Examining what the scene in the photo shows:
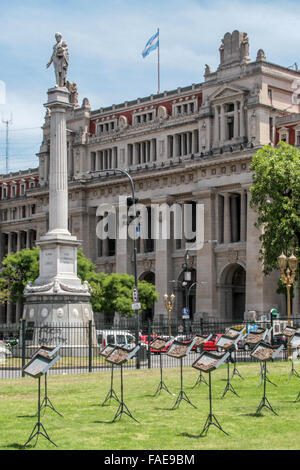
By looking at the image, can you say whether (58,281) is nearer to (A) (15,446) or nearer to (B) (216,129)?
(A) (15,446)

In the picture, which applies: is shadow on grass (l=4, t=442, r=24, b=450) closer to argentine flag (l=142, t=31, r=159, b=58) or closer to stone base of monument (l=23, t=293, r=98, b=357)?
stone base of monument (l=23, t=293, r=98, b=357)

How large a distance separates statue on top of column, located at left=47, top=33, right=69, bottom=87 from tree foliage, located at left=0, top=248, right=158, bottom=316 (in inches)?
1419

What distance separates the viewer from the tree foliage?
8062 cm

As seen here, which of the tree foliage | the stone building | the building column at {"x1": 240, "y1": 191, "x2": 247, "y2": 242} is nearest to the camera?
the tree foliage

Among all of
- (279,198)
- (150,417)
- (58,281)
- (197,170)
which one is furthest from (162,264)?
(150,417)

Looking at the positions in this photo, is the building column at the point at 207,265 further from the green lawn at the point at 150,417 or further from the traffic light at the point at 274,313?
the green lawn at the point at 150,417

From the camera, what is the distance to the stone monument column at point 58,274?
42125 millimetres

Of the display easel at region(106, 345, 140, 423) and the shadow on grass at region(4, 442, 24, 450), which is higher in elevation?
the display easel at region(106, 345, 140, 423)

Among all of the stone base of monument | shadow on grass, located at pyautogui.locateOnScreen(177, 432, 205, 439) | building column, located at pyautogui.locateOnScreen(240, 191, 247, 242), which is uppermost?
building column, located at pyautogui.locateOnScreen(240, 191, 247, 242)

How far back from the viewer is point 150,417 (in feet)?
66.0

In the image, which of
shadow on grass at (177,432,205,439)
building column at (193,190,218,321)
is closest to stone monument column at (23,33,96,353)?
shadow on grass at (177,432,205,439)

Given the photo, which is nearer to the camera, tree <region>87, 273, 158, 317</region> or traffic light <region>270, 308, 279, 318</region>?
traffic light <region>270, 308, 279, 318</region>

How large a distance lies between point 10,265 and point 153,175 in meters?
18.7
